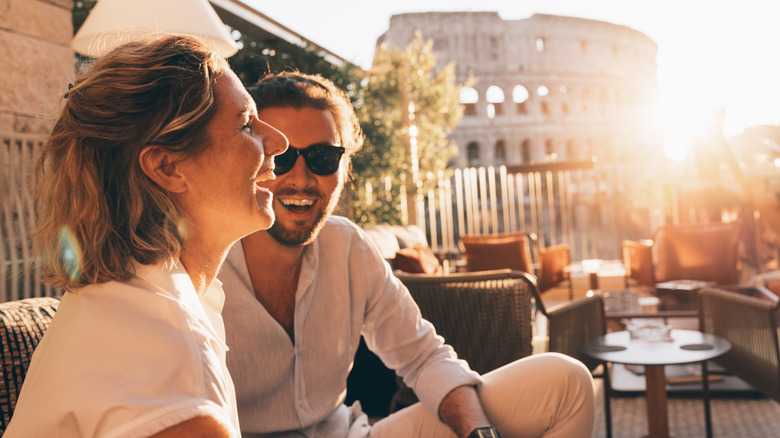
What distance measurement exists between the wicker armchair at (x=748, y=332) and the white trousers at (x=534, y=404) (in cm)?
166

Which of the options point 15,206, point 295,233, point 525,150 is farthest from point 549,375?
point 525,150

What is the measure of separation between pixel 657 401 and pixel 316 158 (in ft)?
7.41

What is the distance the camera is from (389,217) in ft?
26.0

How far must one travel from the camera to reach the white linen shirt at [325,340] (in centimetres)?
163

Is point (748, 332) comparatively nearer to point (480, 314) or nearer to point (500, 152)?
point (480, 314)

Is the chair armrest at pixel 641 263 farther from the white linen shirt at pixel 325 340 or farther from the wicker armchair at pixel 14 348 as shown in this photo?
the wicker armchair at pixel 14 348

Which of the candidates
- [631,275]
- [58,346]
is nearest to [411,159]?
[631,275]

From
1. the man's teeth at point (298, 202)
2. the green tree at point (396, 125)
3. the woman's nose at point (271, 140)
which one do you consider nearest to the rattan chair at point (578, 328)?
the man's teeth at point (298, 202)

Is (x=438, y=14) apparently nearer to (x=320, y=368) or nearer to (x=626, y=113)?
(x=626, y=113)

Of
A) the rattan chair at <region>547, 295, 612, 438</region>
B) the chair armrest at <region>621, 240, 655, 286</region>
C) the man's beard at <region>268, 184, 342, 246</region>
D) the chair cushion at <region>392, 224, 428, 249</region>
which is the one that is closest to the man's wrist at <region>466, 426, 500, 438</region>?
the man's beard at <region>268, 184, 342, 246</region>

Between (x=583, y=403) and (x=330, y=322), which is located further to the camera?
(x=330, y=322)

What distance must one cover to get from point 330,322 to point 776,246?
8.91 metres

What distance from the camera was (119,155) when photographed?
935mm

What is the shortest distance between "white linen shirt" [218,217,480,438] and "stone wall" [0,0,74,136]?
2076 mm
